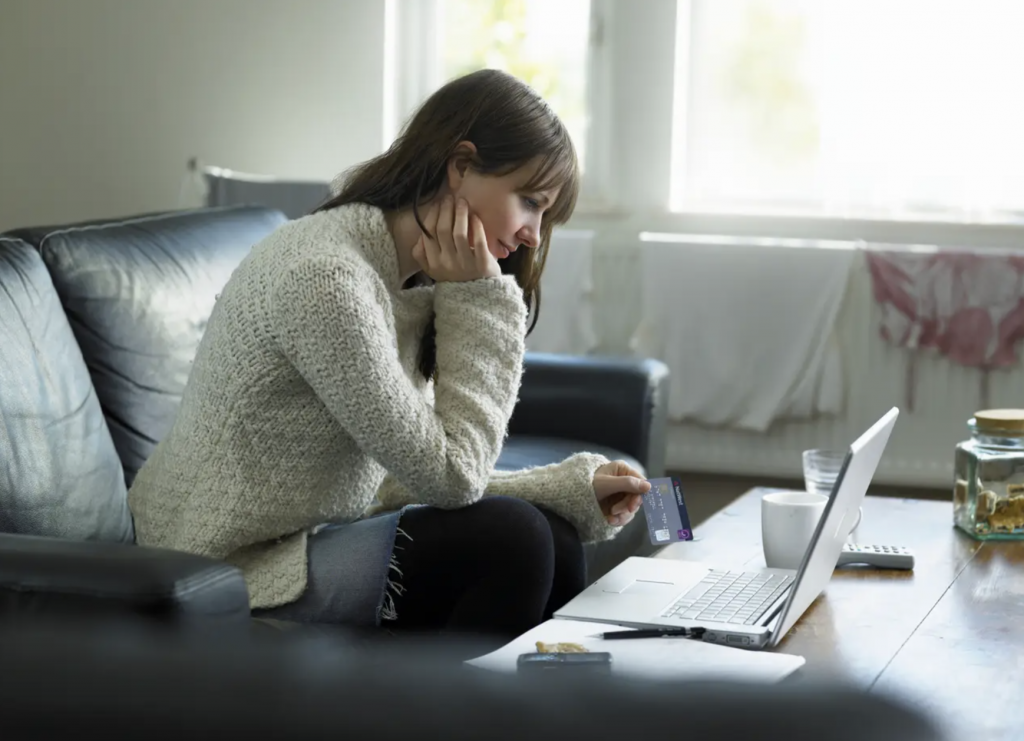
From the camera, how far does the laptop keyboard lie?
49.9 inches

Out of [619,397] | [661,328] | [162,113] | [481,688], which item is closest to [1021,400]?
[661,328]

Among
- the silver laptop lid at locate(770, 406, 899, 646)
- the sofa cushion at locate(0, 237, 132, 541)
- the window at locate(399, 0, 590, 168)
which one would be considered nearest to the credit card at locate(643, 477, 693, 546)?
the silver laptop lid at locate(770, 406, 899, 646)

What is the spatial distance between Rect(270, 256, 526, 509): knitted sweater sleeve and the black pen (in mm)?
307

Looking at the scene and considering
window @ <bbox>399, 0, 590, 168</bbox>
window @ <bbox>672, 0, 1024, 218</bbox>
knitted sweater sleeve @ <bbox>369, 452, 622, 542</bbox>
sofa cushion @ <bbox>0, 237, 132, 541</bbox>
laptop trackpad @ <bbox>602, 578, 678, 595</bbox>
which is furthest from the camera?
window @ <bbox>399, 0, 590, 168</bbox>

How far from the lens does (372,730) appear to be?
228 mm

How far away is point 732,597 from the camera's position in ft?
4.43

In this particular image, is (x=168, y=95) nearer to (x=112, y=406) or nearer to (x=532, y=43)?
(x=532, y=43)

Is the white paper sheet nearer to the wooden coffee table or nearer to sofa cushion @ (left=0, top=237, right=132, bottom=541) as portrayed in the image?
the wooden coffee table

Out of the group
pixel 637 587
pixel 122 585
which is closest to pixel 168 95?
pixel 637 587

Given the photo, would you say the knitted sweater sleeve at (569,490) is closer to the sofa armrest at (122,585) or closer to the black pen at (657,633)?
the black pen at (657,633)

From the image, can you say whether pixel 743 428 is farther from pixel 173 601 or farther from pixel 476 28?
pixel 173 601

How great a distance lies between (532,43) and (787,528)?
2.35 m

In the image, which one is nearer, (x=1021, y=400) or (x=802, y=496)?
(x=802, y=496)

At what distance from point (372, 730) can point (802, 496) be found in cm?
139
